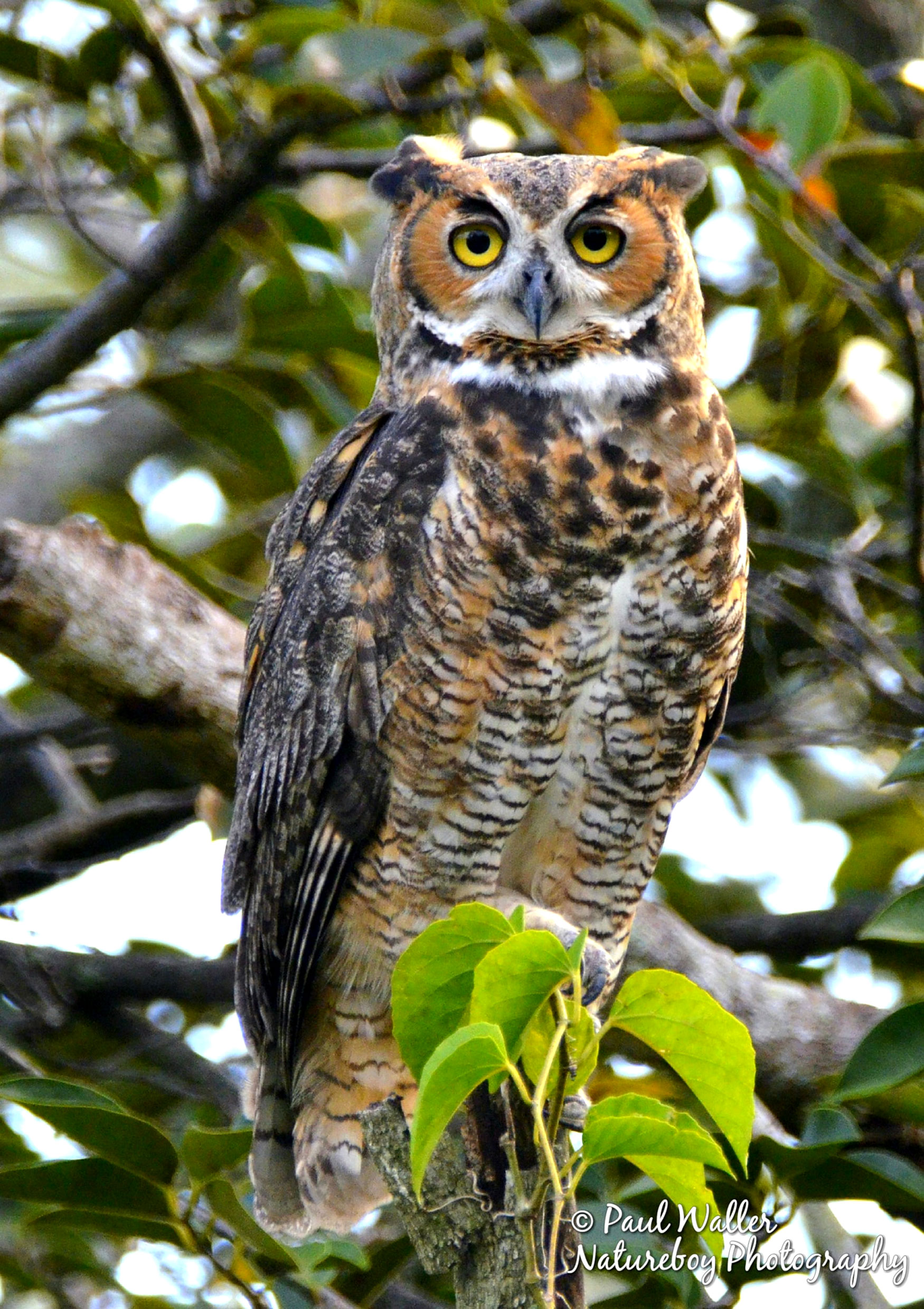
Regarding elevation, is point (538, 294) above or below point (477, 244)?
below

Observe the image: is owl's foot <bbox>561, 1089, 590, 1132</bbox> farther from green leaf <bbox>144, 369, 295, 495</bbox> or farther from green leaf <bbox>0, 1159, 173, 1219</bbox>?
green leaf <bbox>144, 369, 295, 495</bbox>

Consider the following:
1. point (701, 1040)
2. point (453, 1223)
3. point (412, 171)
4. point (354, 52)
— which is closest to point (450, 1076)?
point (701, 1040)

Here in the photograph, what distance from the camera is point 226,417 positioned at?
120 inches

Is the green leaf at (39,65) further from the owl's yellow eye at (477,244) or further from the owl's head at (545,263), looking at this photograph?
A: the owl's yellow eye at (477,244)

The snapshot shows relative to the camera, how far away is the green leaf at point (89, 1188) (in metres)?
2.10

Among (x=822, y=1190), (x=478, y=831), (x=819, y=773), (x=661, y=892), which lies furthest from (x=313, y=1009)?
(x=819, y=773)

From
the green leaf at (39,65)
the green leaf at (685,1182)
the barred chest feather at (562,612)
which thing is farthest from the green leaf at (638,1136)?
the green leaf at (39,65)

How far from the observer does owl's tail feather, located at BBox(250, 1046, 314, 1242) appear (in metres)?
2.61

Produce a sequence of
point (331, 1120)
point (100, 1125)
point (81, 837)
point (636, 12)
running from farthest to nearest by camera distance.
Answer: point (81, 837), point (636, 12), point (331, 1120), point (100, 1125)

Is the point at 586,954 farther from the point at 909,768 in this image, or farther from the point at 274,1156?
the point at 274,1156

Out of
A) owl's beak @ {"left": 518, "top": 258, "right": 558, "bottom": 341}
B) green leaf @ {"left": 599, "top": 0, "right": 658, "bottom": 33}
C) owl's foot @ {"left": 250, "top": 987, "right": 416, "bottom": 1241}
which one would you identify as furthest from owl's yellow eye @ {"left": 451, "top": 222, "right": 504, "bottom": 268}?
owl's foot @ {"left": 250, "top": 987, "right": 416, "bottom": 1241}

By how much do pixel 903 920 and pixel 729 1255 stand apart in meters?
0.58

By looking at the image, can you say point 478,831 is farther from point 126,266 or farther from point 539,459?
point 126,266

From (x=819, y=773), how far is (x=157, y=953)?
5.45 ft
